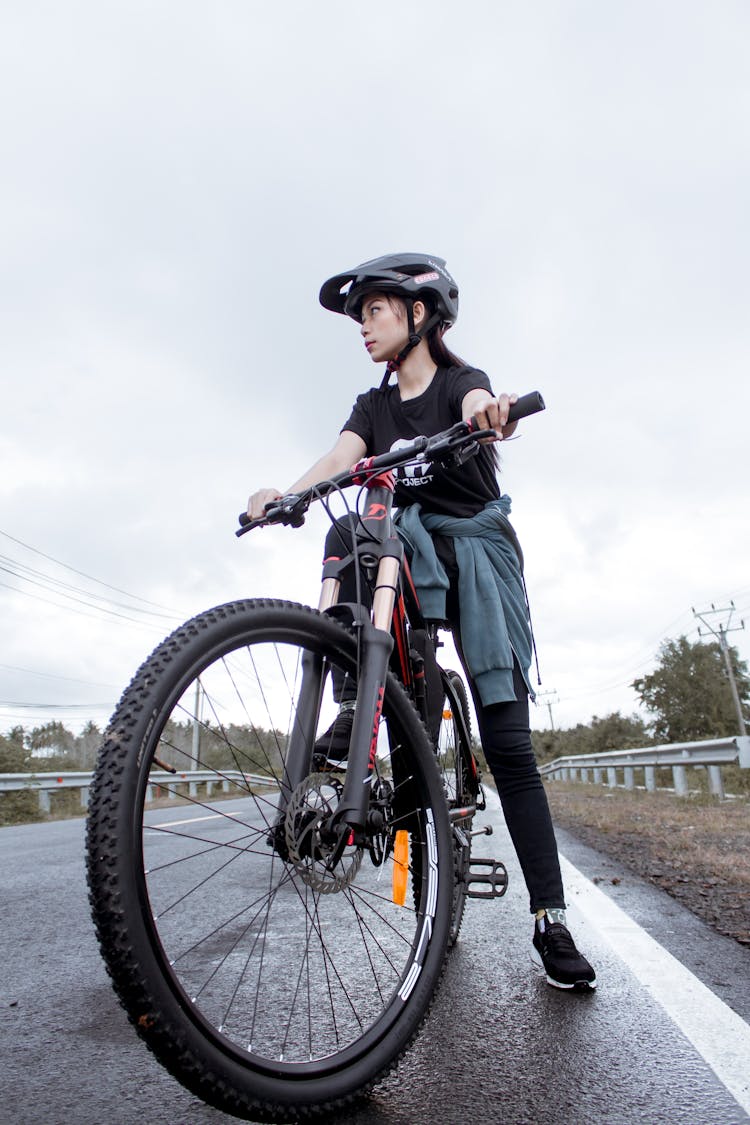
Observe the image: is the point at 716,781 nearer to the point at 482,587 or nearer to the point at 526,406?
the point at 482,587

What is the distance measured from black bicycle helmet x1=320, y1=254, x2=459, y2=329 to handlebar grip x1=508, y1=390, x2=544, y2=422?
2.82 feet

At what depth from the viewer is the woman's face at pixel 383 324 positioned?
2848 millimetres

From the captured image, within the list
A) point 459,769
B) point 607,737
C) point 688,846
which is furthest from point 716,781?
point 607,737

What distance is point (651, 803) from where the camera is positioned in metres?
10.7

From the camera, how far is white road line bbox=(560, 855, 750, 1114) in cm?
177

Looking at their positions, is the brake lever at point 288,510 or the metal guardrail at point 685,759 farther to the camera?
the metal guardrail at point 685,759

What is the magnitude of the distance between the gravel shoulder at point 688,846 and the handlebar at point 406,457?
2.04 metres

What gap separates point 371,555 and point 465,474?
28.3 inches

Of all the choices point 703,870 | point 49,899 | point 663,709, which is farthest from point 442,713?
point 663,709

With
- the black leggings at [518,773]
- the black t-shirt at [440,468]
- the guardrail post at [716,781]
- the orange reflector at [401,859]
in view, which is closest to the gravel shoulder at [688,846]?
the guardrail post at [716,781]

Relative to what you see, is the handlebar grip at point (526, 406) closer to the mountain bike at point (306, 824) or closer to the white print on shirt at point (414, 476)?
the mountain bike at point (306, 824)

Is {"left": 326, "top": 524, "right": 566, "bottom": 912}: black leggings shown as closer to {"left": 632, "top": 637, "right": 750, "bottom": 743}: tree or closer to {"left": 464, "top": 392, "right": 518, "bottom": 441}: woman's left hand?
{"left": 464, "top": 392, "right": 518, "bottom": 441}: woman's left hand

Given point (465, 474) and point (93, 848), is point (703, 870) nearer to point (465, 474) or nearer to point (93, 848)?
point (465, 474)

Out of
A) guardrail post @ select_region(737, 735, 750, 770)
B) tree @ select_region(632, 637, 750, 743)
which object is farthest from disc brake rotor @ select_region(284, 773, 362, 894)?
tree @ select_region(632, 637, 750, 743)
